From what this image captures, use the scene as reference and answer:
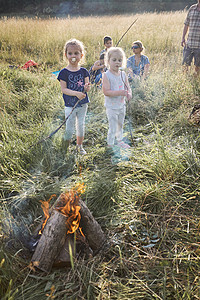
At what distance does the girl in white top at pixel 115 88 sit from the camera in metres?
2.74

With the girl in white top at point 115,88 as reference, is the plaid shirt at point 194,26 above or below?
above

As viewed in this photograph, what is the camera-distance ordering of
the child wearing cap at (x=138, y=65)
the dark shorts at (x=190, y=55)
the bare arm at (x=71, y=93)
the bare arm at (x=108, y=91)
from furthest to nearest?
the dark shorts at (x=190, y=55)
the child wearing cap at (x=138, y=65)
the bare arm at (x=108, y=91)
the bare arm at (x=71, y=93)

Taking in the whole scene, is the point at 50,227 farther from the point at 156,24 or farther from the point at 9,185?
the point at 156,24

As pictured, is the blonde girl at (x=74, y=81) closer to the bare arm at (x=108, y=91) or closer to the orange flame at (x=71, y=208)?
the bare arm at (x=108, y=91)

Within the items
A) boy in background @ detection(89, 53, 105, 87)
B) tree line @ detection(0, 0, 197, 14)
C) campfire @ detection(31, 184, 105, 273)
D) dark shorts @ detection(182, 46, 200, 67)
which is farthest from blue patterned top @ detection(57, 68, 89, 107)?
tree line @ detection(0, 0, 197, 14)

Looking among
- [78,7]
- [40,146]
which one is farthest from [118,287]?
[78,7]

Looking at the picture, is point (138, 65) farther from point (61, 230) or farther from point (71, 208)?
point (61, 230)

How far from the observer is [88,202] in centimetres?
227

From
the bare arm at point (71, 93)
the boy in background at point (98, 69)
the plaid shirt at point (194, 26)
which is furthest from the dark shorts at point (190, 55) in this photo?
the bare arm at point (71, 93)

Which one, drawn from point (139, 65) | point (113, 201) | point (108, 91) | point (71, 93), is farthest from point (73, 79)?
point (139, 65)

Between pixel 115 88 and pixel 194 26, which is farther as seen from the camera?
pixel 194 26

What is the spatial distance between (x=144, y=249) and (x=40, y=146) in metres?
1.70

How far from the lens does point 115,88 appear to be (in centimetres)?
287

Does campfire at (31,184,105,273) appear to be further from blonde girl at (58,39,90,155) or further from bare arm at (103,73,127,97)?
bare arm at (103,73,127,97)
